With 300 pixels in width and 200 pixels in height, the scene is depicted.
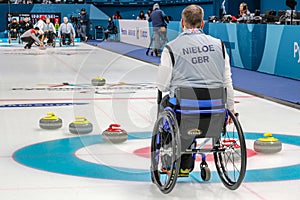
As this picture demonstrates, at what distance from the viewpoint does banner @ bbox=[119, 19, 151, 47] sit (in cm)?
2746

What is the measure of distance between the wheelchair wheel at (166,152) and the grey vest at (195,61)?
0.92 ft

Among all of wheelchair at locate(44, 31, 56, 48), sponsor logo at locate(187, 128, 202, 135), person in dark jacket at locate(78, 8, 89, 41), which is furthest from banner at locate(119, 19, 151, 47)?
sponsor logo at locate(187, 128, 202, 135)

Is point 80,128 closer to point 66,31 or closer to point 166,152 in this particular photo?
point 166,152

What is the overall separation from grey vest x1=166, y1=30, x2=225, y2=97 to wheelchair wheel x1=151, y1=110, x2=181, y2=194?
0.28 metres

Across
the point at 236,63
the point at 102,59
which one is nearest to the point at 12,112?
the point at 236,63

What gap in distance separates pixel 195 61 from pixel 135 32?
24.8 meters

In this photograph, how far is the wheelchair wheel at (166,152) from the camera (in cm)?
490

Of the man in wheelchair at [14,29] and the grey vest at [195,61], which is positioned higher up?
the grey vest at [195,61]

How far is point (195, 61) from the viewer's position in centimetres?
515

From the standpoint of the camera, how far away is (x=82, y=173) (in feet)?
19.5

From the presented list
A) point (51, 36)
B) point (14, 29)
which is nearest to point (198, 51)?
point (51, 36)

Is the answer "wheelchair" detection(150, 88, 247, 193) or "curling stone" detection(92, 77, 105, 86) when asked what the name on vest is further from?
"curling stone" detection(92, 77, 105, 86)

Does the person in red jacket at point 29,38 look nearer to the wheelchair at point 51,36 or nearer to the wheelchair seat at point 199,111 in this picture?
the wheelchair at point 51,36

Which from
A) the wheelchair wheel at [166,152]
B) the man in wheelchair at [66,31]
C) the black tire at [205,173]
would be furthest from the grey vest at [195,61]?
the man in wheelchair at [66,31]
